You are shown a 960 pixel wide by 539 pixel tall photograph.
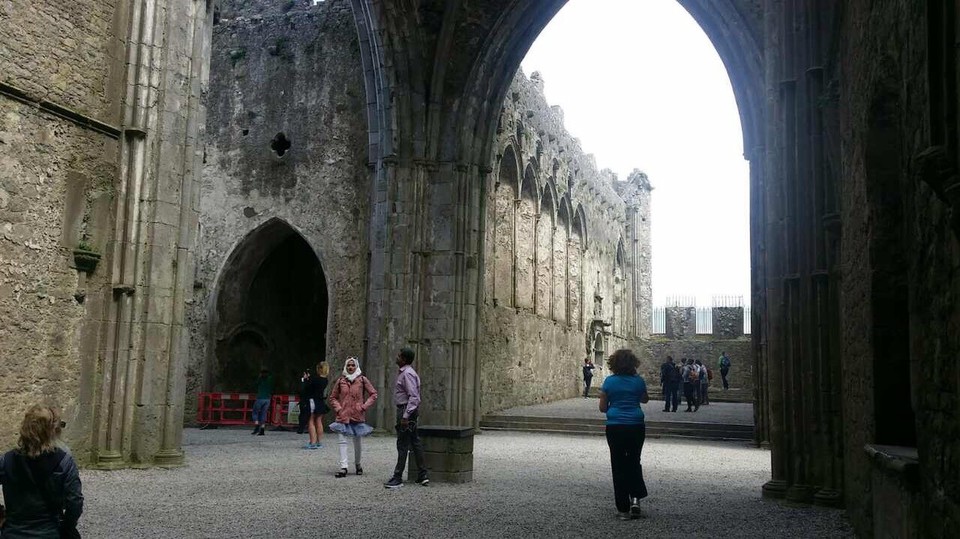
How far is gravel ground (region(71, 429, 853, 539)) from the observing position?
225 inches

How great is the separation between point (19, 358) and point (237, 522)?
3287mm

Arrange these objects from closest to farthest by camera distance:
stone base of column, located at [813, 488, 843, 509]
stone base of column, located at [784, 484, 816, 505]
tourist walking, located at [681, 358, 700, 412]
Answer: stone base of column, located at [813, 488, 843, 509] < stone base of column, located at [784, 484, 816, 505] < tourist walking, located at [681, 358, 700, 412]

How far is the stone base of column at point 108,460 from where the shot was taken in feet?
26.9

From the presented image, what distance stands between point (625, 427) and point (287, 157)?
11.8 m

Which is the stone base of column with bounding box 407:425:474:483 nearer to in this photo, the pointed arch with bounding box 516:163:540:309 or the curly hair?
the curly hair

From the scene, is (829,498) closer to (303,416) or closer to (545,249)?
(303,416)

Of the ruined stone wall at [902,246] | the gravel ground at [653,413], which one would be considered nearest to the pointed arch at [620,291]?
the gravel ground at [653,413]

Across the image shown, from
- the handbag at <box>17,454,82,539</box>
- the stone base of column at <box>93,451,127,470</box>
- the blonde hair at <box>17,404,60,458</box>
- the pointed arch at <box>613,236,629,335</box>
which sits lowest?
the stone base of column at <box>93,451,127,470</box>

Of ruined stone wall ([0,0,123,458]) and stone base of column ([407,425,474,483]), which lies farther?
stone base of column ([407,425,474,483])

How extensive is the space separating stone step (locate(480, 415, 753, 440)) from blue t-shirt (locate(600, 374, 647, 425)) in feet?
29.9

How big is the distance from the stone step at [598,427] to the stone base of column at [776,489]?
23.9ft

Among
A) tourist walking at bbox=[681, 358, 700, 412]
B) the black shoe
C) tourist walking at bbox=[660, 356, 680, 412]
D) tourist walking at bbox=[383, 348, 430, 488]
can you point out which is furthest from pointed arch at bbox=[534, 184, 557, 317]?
the black shoe

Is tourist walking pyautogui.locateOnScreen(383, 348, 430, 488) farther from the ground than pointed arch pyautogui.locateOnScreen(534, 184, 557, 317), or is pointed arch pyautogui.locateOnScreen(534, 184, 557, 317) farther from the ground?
pointed arch pyautogui.locateOnScreen(534, 184, 557, 317)

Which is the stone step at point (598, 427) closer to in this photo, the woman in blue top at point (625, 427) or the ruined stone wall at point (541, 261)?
the ruined stone wall at point (541, 261)
